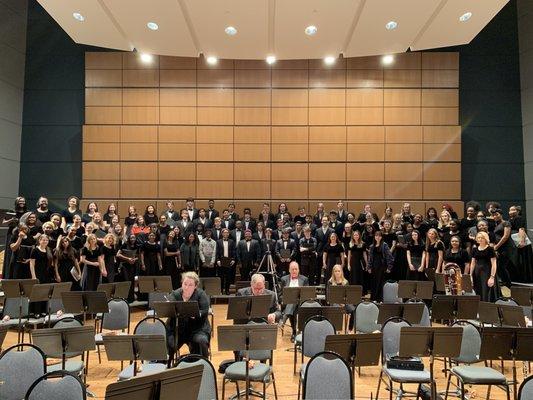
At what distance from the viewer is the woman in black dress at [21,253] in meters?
8.87

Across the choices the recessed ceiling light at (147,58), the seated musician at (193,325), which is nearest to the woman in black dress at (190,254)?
the seated musician at (193,325)

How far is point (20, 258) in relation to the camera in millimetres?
8875

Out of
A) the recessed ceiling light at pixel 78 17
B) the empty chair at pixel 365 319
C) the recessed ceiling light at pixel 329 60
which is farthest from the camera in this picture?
the recessed ceiling light at pixel 329 60

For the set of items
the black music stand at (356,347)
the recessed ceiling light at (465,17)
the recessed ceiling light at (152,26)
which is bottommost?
the black music stand at (356,347)

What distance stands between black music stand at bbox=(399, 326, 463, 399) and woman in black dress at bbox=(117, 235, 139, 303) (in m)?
7.01

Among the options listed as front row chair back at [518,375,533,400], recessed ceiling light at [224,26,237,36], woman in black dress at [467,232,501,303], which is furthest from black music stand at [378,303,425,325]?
recessed ceiling light at [224,26,237,36]

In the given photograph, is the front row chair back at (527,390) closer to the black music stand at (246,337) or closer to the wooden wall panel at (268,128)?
the black music stand at (246,337)

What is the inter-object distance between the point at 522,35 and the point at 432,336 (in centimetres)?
1403

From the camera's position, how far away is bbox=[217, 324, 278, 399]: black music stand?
4.88m

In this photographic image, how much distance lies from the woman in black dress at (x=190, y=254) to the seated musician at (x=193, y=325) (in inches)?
182

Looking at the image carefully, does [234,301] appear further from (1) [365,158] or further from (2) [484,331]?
(1) [365,158]

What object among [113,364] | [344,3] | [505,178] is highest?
[344,3]

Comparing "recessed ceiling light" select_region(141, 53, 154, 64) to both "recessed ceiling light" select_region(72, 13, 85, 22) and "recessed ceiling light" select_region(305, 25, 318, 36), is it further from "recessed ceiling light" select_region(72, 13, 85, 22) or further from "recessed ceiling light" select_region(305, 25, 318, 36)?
"recessed ceiling light" select_region(305, 25, 318, 36)

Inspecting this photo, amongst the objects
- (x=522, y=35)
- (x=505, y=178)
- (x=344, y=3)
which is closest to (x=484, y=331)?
(x=344, y=3)
